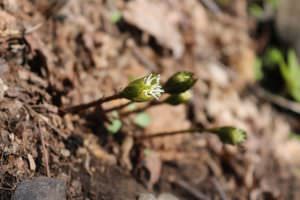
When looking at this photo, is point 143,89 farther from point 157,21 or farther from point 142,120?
point 157,21

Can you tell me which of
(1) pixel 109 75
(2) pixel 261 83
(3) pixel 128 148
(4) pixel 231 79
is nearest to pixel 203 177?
(3) pixel 128 148

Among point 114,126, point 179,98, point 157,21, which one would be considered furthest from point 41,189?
point 157,21

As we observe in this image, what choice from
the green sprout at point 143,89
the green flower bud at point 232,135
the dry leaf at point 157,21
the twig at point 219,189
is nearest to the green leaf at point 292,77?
the dry leaf at point 157,21

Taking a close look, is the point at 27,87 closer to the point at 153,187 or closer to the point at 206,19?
the point at 153,187

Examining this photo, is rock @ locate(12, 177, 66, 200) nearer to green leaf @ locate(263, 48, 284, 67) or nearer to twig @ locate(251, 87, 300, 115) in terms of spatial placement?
twig @ locate(251, 87, 300, 115)

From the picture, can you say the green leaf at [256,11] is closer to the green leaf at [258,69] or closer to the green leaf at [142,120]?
the green leaf at [258,69]

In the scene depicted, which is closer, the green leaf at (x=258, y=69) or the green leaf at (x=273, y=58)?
the green leaf at (x=258, y=69)

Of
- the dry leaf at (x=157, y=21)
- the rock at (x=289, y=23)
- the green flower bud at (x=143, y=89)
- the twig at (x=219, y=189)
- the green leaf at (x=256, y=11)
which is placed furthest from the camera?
the green leaf at (x=256, y=11)
